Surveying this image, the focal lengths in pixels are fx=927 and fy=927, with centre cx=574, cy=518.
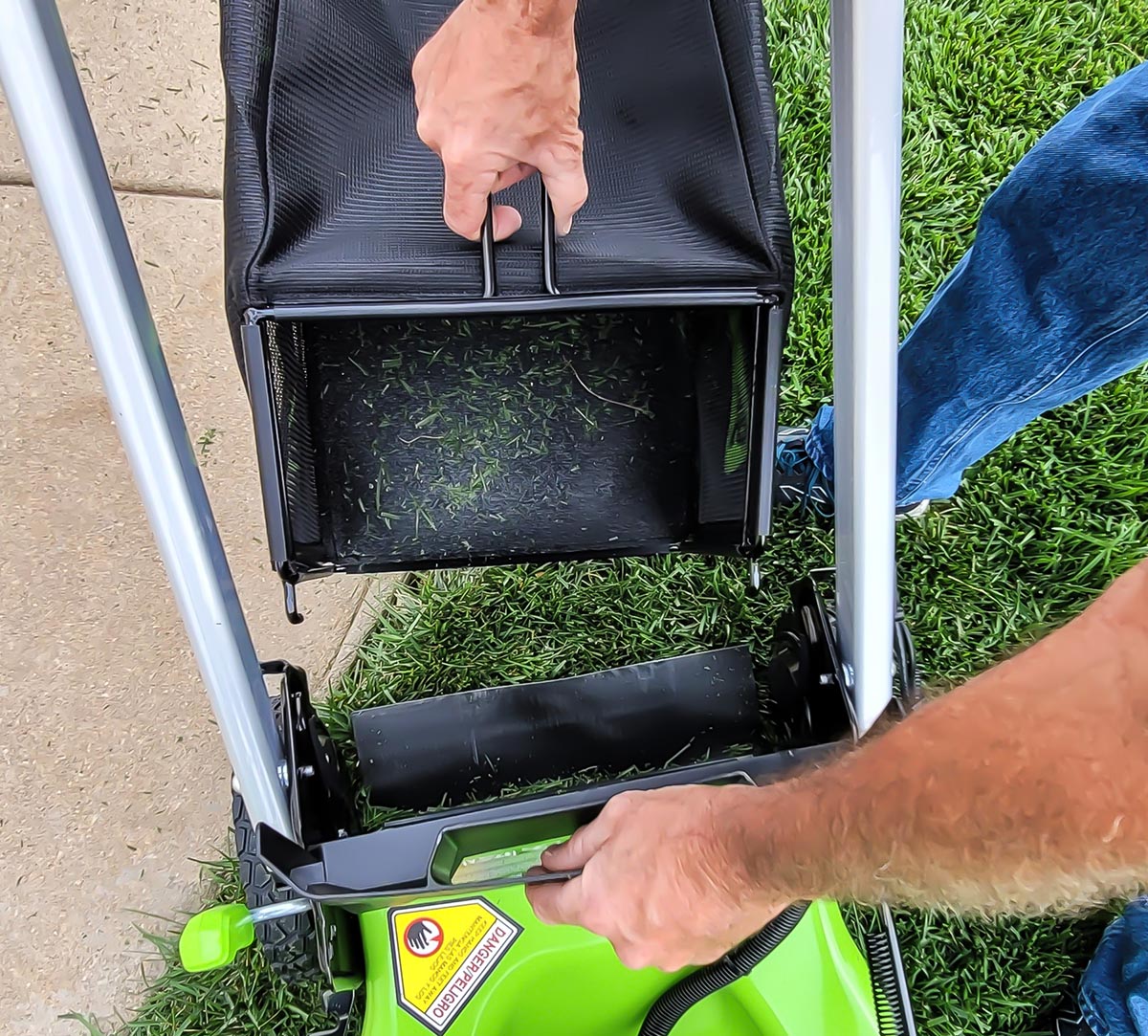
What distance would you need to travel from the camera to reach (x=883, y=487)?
665 millimetres

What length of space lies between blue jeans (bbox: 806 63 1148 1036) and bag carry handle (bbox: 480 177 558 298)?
36cm

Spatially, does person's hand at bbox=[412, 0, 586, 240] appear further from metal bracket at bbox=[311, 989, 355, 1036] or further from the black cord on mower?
metal bracket at bbox=[311, 989, 355, 1036]

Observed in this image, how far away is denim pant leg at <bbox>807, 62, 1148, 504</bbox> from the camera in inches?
26.0

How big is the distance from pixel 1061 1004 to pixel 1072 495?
2.03 feet

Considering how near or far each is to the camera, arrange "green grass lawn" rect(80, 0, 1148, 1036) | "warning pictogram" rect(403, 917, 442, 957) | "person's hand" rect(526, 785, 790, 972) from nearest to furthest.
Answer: "person's hand" rect(526, 785, 790, 972)
"warning pictogram" rect(403, 917, 442, 957)
"green grass lawn" rect(80, 0, 1148, 1036)

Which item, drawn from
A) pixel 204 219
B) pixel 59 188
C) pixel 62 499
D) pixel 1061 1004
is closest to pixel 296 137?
pixel 59 188

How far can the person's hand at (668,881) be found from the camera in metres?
0.55

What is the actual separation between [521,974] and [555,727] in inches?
9.2

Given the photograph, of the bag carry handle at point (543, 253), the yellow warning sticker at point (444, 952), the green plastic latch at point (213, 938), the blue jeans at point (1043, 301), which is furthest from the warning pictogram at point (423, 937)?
the blue jeans at point (1043, 301)

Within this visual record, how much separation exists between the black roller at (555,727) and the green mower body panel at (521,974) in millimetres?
163

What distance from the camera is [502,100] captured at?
575mm

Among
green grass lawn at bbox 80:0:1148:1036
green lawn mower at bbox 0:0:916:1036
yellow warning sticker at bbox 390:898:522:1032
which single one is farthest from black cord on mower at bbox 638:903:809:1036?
green grass lawn at bbox 80:0:1148:1036

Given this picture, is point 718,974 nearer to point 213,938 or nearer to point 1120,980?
point 213,938

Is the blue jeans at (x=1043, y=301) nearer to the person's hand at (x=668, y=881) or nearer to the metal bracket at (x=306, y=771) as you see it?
the person's hand at (x=668, y=881)
